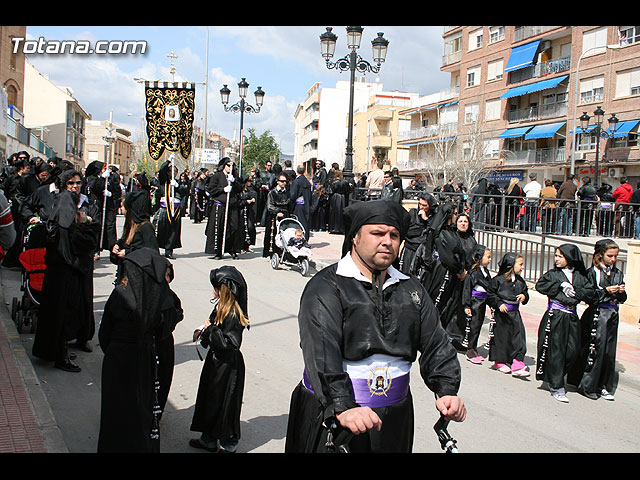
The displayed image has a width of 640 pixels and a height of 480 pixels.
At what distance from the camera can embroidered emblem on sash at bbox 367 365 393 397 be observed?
3.01 metres

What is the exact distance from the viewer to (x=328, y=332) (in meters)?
2.96

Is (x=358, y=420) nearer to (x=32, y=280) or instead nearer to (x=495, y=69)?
(x=32, y=280)

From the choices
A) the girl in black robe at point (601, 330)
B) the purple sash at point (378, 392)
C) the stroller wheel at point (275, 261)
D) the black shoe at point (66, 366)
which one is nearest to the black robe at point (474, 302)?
the girl in black robe at point (601, 330)

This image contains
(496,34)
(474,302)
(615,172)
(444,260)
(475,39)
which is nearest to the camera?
(474,302)

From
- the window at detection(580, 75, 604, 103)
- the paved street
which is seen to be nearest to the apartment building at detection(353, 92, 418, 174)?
the window at detection(580, 75, 604, 103)

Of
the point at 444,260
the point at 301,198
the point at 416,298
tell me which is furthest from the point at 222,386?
the point at 301,198

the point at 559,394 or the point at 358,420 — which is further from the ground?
the point at 358,420

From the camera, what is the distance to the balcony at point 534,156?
42.1m

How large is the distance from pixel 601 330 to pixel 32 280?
261 inches

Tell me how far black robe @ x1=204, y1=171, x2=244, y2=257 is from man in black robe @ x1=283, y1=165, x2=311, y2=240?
135cm

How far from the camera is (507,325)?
25.6 ft

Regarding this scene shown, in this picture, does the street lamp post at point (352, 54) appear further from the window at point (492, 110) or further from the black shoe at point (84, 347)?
the window at point (492, 110)

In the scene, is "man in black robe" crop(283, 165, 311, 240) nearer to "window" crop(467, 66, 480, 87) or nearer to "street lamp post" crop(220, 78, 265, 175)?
"street lamp post" crop(220, 78, 265, 175)
